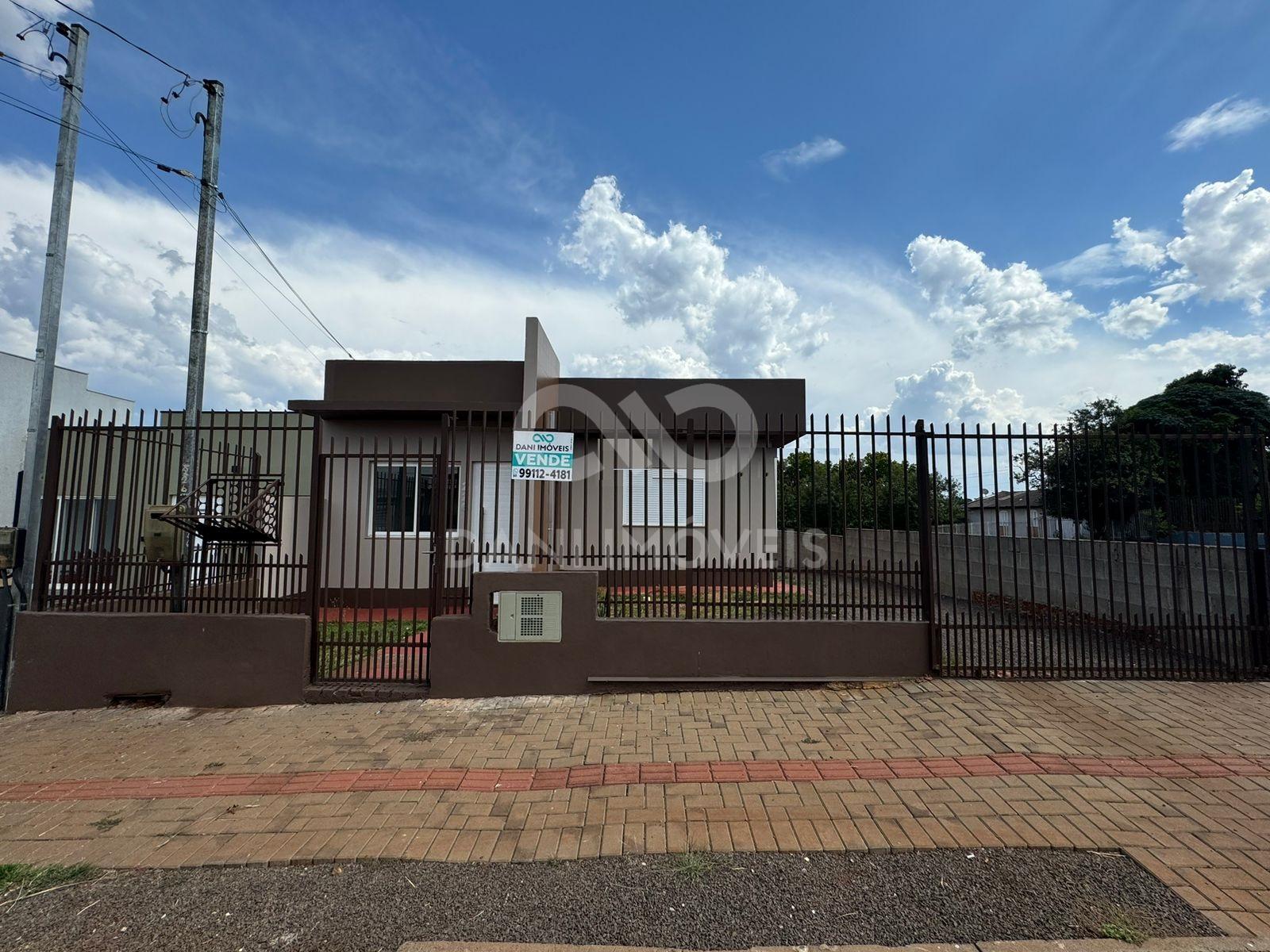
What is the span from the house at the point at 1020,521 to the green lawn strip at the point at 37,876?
6469 mm

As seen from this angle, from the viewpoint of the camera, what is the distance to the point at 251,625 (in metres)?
5.58

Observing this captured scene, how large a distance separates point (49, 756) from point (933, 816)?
610 cm

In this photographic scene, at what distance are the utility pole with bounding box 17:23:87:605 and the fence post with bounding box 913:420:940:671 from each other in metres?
8.13

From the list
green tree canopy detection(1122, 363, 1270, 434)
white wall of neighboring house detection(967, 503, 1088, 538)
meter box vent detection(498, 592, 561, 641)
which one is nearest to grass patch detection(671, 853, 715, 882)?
meter box vent detection(498, 592, 561, 641)

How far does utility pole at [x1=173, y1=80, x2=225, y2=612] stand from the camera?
21.9 ft

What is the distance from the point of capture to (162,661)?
5578mm

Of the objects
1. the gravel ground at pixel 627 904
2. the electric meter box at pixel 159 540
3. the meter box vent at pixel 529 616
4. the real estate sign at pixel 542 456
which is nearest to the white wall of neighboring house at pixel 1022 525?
the gravel ground at pixel 627 904

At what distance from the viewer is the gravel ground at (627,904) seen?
255 centimetres

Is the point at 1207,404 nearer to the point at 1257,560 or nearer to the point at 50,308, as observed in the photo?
the point at 1257,560

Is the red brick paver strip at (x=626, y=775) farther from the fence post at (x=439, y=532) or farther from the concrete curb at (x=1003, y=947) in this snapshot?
the fence post at (x=439, y=532)

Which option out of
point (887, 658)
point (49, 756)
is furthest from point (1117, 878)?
point (49, 756)

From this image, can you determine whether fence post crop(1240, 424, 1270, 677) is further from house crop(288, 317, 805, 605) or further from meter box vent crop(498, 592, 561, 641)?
meter box vent crop(498, 592, 561, 641)

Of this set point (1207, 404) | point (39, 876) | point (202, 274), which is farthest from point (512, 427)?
point (1207, 404)

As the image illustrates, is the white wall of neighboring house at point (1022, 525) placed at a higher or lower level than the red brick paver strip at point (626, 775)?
higher
